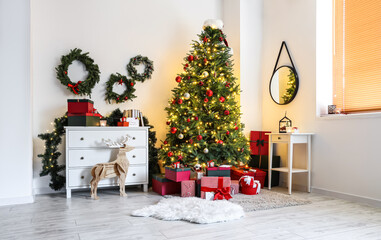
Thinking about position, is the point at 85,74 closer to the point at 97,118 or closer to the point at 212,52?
the point at 97,118

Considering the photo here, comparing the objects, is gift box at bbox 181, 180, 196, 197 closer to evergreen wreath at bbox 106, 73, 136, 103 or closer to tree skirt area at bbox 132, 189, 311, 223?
tree skirt area at bbox 132, 189, 311, 223

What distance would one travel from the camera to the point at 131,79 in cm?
438

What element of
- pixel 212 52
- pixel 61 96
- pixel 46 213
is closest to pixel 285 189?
pixel 212 52

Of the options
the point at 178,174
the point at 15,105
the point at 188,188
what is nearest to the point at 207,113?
the point at 178,174

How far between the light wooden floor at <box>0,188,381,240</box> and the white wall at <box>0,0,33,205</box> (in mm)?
284

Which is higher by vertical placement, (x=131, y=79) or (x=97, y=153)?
(x=131, y=79)

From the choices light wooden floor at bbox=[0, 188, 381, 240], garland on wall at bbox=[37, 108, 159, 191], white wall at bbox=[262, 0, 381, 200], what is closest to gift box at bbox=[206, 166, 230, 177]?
light wooden floor at bbox=[0, 188, 381, 240]

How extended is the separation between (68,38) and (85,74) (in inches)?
21.0

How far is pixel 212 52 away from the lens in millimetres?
4234

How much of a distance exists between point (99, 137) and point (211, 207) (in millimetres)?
1689

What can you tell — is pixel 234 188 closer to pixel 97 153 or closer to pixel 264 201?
pixel 264 201

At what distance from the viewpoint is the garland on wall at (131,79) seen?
426cm

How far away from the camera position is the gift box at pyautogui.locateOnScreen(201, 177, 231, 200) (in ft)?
11.2

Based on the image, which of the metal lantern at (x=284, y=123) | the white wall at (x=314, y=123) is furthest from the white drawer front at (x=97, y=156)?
the white wall at (x=314, y=123)
